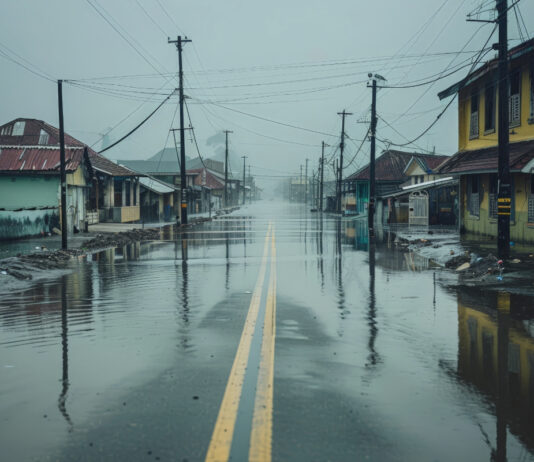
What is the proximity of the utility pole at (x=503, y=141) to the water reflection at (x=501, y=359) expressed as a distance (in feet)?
23.1

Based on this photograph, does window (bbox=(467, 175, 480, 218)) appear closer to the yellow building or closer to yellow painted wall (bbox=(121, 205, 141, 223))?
the yellow building

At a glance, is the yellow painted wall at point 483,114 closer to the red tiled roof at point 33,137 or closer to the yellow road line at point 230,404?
the yellow road line at point 230,404

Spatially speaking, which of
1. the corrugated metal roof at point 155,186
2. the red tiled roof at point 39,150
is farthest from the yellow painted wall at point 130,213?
the red tiled roof at point 39,150

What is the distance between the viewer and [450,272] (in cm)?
1656

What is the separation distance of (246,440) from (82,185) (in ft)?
115

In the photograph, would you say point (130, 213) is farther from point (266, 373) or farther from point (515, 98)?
point (266, 373)

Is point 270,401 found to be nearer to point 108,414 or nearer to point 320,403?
point 320,403

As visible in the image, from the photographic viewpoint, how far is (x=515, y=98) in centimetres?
2492

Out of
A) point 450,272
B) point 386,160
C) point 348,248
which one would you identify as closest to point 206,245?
point 348,248

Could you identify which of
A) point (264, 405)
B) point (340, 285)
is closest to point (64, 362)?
point (264, 405)

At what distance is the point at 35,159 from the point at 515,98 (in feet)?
78.8

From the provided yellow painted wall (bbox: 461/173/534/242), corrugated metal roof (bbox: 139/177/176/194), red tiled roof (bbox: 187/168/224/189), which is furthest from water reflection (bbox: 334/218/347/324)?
red tiled roof (bbox: 187/168/224/189)

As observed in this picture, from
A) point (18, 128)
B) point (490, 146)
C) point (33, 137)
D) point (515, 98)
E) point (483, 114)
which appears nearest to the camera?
point (515, 98)

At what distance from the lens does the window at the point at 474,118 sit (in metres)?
29.4
